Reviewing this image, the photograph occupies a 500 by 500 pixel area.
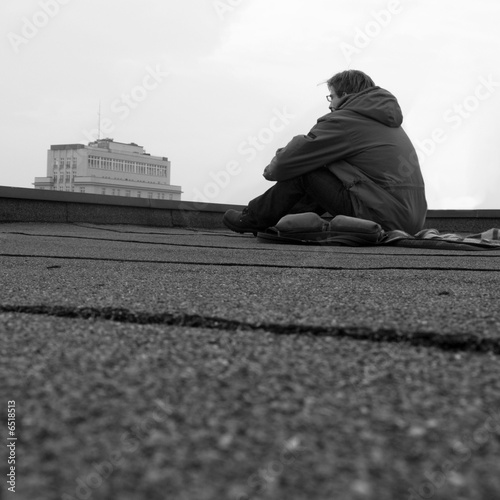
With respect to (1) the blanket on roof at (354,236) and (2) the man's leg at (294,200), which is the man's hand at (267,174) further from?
(1) the blanket on roof at (354,236)

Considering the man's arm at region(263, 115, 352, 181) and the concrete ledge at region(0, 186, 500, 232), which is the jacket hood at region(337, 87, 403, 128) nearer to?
the man's arm at region(263, 115, 352, 181)

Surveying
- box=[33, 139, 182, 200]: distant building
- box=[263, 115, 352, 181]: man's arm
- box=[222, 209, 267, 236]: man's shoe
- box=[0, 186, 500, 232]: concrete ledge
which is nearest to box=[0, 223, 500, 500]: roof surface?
box=[263, 115, 352, 181]: man's arm

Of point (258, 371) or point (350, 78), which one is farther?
point (350, 78)

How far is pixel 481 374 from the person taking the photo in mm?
635

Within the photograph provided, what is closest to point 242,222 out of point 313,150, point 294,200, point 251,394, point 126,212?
point 294,200

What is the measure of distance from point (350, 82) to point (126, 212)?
7.88ft

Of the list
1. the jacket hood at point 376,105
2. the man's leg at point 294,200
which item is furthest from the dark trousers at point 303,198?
the jacket hood at point 376,105

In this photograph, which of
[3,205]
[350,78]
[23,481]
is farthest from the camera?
[3,205]

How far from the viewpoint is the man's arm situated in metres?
2.96

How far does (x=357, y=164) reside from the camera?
3062mm

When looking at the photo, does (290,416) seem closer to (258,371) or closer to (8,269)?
(258,371)

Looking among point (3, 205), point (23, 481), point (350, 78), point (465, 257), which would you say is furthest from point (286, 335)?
point (3, 205)

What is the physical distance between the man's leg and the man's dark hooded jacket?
2.2 inches

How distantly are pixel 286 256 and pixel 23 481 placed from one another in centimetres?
189
